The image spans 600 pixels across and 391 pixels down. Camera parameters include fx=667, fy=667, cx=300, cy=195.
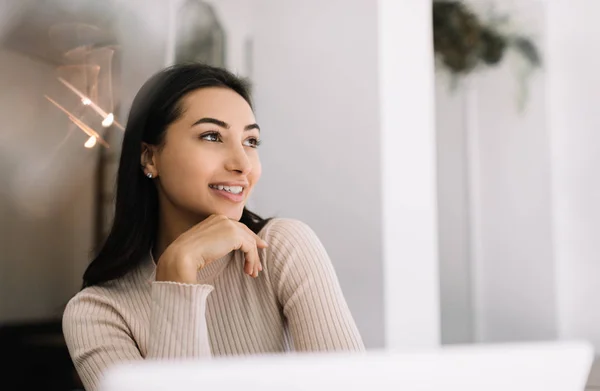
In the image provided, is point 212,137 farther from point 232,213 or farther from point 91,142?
point 91,142

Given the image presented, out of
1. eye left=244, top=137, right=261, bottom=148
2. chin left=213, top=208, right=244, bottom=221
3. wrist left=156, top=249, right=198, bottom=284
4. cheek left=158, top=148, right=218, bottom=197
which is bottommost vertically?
wrist left=156, top=249, right=198, bottom=284

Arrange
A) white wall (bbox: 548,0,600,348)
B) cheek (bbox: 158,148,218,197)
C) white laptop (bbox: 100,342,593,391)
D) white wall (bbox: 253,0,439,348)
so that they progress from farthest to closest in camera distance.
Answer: white wall (bbox: 548,0,600,348), white wall (bbox: 253,0,439,348), cheek (bbox: 158,148,218,197), white laptop (bbox: 100,342,593,391)

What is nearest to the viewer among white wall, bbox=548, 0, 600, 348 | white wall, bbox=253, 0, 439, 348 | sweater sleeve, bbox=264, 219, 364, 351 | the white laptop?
the white laptop

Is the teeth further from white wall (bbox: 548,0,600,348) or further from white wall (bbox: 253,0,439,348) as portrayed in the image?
white wall (bbox: 548,0,600,348)

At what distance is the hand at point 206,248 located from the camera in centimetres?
114

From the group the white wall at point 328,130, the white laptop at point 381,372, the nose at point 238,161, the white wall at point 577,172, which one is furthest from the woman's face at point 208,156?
the white wall at point 577,172

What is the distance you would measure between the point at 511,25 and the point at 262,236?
1588mm

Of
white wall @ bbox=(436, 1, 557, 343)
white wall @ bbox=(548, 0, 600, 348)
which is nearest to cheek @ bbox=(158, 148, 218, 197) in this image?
white wall @ bbox=(436, 1, 557, 343)

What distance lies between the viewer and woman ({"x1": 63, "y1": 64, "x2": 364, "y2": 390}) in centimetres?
120

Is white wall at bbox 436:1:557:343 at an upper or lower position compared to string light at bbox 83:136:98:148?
lower

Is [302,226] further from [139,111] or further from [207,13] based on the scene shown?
[207,13]

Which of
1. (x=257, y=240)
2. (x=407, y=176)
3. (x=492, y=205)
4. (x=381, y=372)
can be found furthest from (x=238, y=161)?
(x=492, y=205)

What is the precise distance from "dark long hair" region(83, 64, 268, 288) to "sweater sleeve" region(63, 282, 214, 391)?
9 centimetres

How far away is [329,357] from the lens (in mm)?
452
